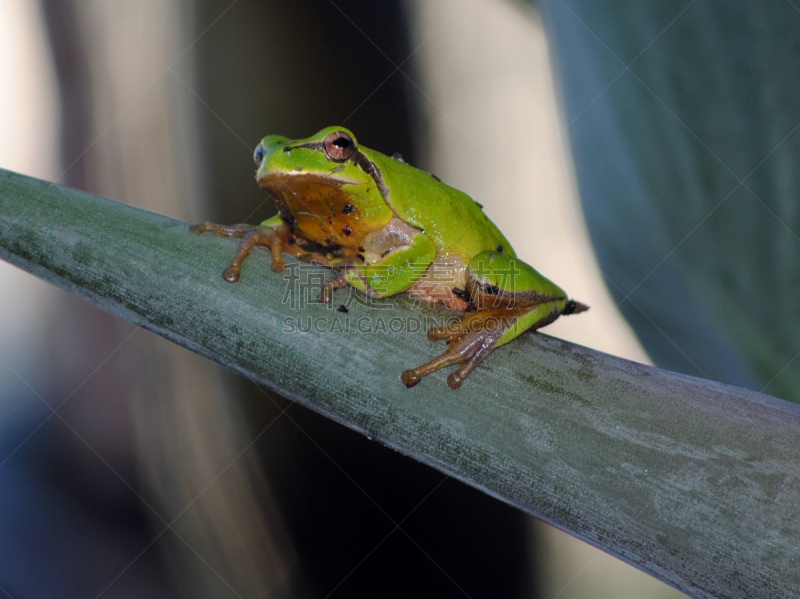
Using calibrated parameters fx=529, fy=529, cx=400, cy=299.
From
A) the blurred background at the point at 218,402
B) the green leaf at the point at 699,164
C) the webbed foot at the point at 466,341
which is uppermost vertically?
the green leaf at the point at 699,164

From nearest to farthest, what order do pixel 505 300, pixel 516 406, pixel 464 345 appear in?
Answer: pixel 516 406 < pixel 464 345 < pixel 505 300

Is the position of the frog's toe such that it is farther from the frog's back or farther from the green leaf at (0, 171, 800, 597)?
the frog's back

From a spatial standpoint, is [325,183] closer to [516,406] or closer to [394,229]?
[394,229]

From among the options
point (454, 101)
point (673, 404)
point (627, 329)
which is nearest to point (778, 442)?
point (673, 404)

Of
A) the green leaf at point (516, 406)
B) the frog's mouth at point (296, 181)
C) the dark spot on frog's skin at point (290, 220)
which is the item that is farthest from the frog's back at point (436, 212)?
the green leaf at point (516, 406)

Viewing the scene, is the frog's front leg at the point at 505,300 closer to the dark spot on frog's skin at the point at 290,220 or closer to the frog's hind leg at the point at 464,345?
the frog's hind leg at the point at 464,345

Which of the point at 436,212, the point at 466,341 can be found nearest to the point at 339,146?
the point at 436,212
